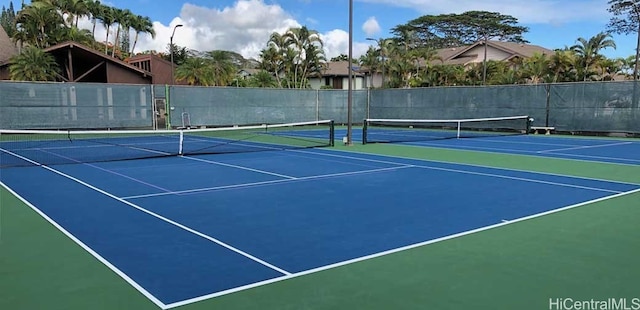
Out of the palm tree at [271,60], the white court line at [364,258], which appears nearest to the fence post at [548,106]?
the white court line at [364,258]

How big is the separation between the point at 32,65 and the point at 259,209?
28692 millimetres

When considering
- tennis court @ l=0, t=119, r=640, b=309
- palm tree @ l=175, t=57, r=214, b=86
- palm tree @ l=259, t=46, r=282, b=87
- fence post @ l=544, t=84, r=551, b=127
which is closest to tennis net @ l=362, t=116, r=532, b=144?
fence post @ l=544, t=84, r=551, b=127

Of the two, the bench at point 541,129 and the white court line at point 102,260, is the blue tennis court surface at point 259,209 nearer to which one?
the white court line at point 102,260

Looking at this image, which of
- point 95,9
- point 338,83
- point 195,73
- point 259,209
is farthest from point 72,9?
point 259,209

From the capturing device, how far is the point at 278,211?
7.09 m

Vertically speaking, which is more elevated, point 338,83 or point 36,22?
point 36,22

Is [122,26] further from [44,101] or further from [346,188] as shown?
[346,188]

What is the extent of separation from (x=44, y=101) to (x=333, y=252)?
2060 cm

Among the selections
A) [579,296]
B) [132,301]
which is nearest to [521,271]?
[579,296]

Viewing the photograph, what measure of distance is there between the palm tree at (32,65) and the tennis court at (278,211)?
19318mm

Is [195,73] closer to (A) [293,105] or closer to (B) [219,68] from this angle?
(B) [219,68]

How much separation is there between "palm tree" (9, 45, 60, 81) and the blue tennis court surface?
22.3 m

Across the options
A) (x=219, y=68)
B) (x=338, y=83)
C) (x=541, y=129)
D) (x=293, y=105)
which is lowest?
(x=541, y=129)

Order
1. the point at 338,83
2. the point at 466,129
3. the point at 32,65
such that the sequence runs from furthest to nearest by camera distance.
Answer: the point at 338,83, the point at 32,65, the point at 466,129
